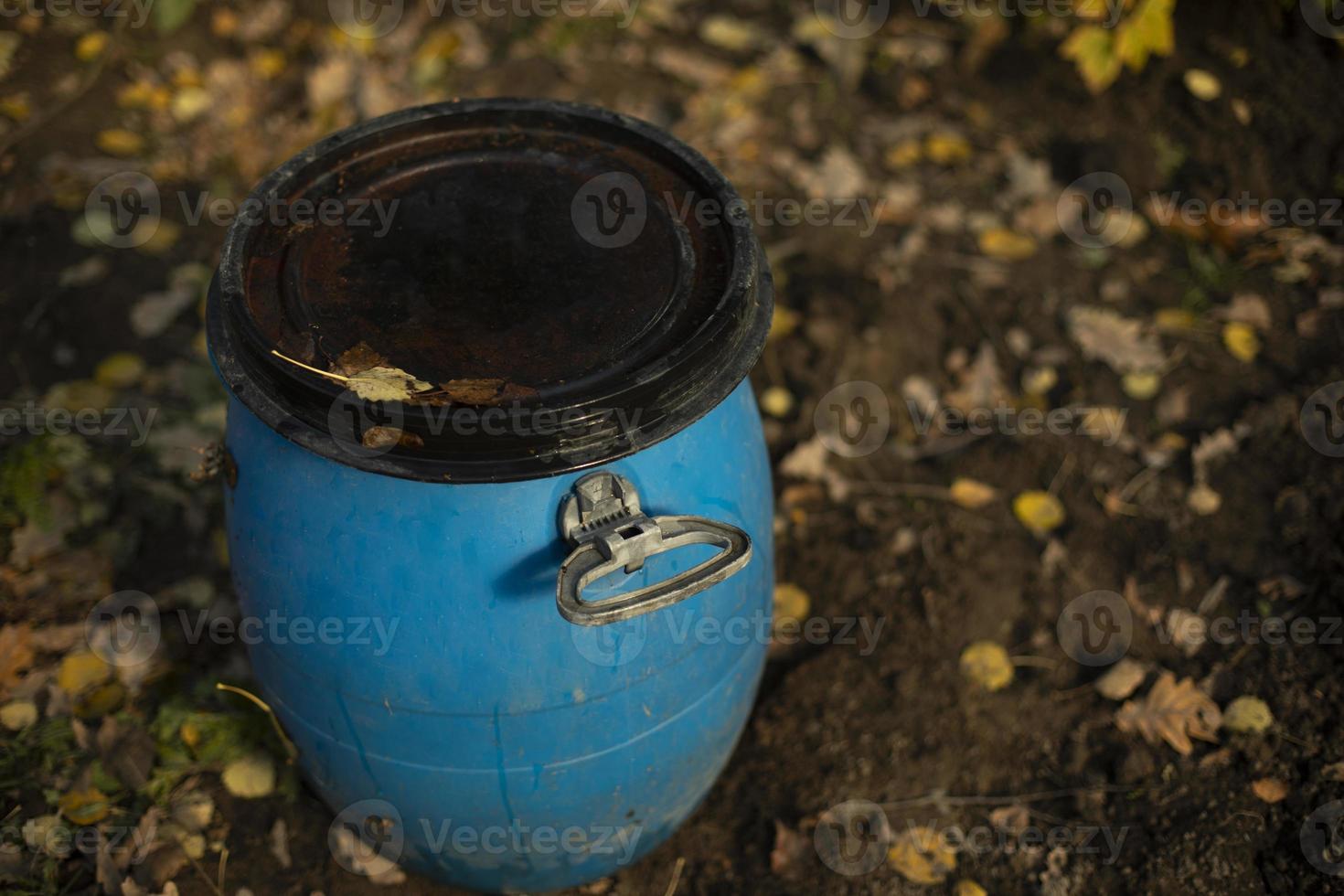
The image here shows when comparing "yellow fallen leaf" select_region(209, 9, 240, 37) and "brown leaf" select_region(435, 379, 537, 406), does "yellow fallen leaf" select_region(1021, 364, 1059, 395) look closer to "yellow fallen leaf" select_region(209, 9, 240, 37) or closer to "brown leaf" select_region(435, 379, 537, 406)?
"brown leaf" select_region(435, 379, 537, 406)

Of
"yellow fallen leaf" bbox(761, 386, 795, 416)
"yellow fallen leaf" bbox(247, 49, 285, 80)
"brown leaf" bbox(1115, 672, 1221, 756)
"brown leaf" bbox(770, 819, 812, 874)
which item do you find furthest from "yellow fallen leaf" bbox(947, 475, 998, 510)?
"yellow fallen leaf" bbox(247, 49, 285, 80)

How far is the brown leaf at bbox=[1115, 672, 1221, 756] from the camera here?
2727 millimetres

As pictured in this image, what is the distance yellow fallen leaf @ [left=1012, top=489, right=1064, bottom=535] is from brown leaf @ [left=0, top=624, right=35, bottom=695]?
106 inches

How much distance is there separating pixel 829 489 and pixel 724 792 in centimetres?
98

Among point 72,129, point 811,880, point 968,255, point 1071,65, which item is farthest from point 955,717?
point 72,129

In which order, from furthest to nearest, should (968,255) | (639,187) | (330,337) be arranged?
(968,255) → (639,187) → (330,337)

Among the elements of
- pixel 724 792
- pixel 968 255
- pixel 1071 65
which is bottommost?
pixel 724 792

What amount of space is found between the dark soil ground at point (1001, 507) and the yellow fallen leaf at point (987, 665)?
0.03 metres

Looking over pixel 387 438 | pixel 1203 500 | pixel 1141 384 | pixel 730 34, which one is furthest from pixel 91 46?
pixel 1203 500

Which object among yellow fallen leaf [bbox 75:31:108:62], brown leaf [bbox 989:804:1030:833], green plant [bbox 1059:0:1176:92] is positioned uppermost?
green plant [bbox 1059:0:1176:92]

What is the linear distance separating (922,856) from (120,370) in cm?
269

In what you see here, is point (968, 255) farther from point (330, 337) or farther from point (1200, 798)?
point (330, 337)

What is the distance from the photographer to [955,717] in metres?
2.80

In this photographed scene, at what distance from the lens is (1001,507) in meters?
3.21
